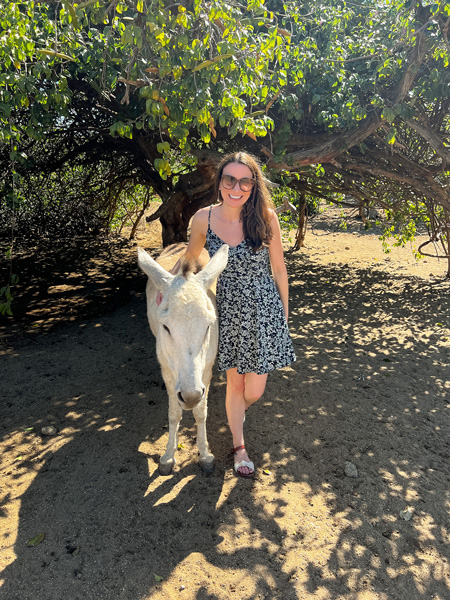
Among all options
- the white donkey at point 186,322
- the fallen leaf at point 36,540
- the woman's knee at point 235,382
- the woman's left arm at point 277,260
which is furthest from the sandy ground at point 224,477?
the woman's left arm at point 277,260

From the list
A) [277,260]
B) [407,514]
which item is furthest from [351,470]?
[277,260]

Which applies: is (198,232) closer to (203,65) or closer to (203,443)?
(203,65)

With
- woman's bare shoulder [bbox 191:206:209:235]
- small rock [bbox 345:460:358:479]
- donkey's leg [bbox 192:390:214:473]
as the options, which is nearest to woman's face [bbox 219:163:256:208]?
woman's bare shoulder [bbox 191:206:209:235]

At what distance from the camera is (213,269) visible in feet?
8.93

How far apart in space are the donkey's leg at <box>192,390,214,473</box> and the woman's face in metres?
1.53

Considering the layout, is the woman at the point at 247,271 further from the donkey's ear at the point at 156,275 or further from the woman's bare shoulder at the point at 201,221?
the donkey's ear at the point at 156,275

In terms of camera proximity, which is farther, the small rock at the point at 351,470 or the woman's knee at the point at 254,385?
the small rock at the point at 351,470

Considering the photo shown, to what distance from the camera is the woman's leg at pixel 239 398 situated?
3.26m

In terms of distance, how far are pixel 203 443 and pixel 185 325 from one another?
54.7 inches

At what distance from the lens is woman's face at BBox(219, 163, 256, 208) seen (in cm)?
292

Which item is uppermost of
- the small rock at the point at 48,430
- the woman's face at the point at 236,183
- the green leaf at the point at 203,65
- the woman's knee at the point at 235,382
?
the green leaf at the point at 203,65

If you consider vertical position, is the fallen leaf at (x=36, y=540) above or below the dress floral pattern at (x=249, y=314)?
below

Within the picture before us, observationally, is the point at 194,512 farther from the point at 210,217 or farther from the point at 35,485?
the point at 210,217

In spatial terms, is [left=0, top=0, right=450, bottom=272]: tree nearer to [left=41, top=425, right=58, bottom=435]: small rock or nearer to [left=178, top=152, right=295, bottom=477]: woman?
[left=178, top=152, right=295, bottom=477]: woman
